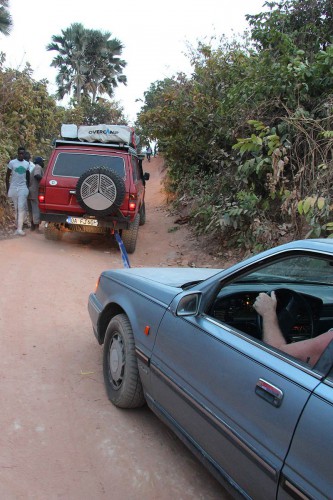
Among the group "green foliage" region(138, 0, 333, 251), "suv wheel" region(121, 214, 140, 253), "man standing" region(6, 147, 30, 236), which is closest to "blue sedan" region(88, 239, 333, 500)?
"green foliage" region(138, 0, 333, 251)

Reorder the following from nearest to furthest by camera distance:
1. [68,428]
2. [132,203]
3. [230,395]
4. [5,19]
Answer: [230,395] < [68,428] < [132,203] < [5,19]

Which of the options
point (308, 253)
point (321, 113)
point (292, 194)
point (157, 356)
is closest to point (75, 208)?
point (292, 194)

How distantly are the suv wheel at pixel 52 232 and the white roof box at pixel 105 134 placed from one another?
289cm

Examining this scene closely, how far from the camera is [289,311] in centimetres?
245

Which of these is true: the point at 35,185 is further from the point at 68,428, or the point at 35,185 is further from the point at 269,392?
the point at 269,392

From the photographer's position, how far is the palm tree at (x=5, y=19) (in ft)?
68.1

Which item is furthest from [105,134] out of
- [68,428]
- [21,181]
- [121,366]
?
[68,428]

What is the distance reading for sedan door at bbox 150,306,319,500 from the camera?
1.66 metres

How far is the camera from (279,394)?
168 centimetres

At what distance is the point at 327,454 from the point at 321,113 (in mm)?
6484

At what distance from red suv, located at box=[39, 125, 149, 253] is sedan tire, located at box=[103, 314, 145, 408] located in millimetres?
4584

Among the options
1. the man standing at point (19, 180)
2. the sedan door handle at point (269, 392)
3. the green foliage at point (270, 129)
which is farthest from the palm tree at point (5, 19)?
the sedan door handle at point (269, 392)

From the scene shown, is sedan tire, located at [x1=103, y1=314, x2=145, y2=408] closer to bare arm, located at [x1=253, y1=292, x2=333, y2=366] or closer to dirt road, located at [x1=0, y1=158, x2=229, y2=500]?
dirt road, located at [x1=0, y1=158, x2=229, y2=500]

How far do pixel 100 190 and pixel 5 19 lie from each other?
720 inches
